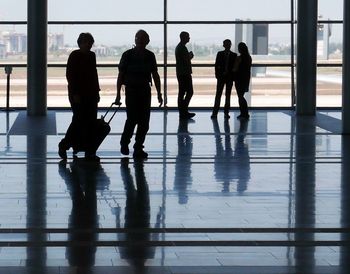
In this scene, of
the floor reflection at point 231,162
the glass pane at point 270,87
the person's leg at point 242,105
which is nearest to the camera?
the floor reflection at point 231,162

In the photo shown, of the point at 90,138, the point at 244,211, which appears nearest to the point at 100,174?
the point at 90,138

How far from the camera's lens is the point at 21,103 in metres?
33.3

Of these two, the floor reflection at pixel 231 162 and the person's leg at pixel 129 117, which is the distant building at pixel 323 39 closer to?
the floor reflection at pixel 231 162

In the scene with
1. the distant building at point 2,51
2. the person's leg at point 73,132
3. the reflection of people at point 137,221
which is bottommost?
the reflection of people at point 137,221

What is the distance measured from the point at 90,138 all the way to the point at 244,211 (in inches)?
162

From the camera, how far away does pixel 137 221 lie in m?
9.16

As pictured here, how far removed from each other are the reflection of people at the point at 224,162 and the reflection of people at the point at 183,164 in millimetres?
321

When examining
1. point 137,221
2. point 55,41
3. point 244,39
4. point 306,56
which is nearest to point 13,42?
point 55,41

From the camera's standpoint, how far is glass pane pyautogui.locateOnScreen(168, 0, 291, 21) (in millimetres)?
29297

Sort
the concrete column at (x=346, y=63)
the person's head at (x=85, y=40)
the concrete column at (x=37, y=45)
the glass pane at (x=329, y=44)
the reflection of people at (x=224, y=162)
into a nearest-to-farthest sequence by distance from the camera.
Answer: the reflection of people at (x=224, y=162) < the person's head at (x=85, y=40) < the concrete column at (x=346, y=63) < the concrete column at (x=37, y=45) < the glass pane at (x=329, y=44)

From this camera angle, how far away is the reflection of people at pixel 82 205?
775 centimetres

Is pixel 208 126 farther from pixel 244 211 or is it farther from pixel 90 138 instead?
pixel 244 211

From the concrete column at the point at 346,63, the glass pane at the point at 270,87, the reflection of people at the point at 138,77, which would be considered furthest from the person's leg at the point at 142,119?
the glass pane at the point at 270,87

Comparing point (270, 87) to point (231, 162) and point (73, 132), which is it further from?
point (73, 132)
